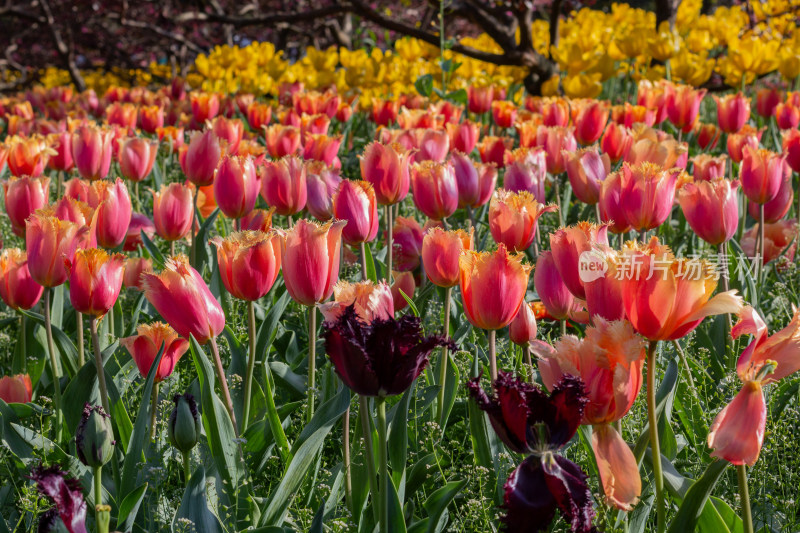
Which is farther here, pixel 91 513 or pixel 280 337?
pixel 280 337

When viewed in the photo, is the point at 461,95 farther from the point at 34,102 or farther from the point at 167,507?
the point at 34,102

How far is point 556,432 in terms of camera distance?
3.05 feet

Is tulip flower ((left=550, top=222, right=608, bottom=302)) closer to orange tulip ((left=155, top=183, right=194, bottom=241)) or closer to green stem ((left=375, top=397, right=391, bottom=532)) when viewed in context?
green stem ((left=375, top=397, right=391, bottom=532))

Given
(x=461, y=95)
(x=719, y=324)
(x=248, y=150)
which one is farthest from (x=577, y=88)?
(x=719, y=324)

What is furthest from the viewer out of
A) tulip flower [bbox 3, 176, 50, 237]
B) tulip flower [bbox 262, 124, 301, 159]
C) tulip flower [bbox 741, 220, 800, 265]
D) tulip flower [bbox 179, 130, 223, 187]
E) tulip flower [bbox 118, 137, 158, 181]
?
tulip flower [bbox 262, 124, 301, 159]

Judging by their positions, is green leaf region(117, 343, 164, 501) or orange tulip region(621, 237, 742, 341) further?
green leaf region(117, 343, 164, 501)

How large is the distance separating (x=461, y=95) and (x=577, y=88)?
0.70 metres

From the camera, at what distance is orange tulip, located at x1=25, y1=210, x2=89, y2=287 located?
1629 mm

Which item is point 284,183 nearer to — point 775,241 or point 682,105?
point 775,241

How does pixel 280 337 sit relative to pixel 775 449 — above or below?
below

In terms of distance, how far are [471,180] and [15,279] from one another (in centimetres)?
122

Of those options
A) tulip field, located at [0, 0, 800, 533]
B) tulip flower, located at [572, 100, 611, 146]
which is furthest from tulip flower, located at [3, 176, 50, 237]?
tulip flower, located at [572, 100, 611, 146]

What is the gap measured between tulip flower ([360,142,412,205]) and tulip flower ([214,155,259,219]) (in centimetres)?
31

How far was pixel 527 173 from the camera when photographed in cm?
240
